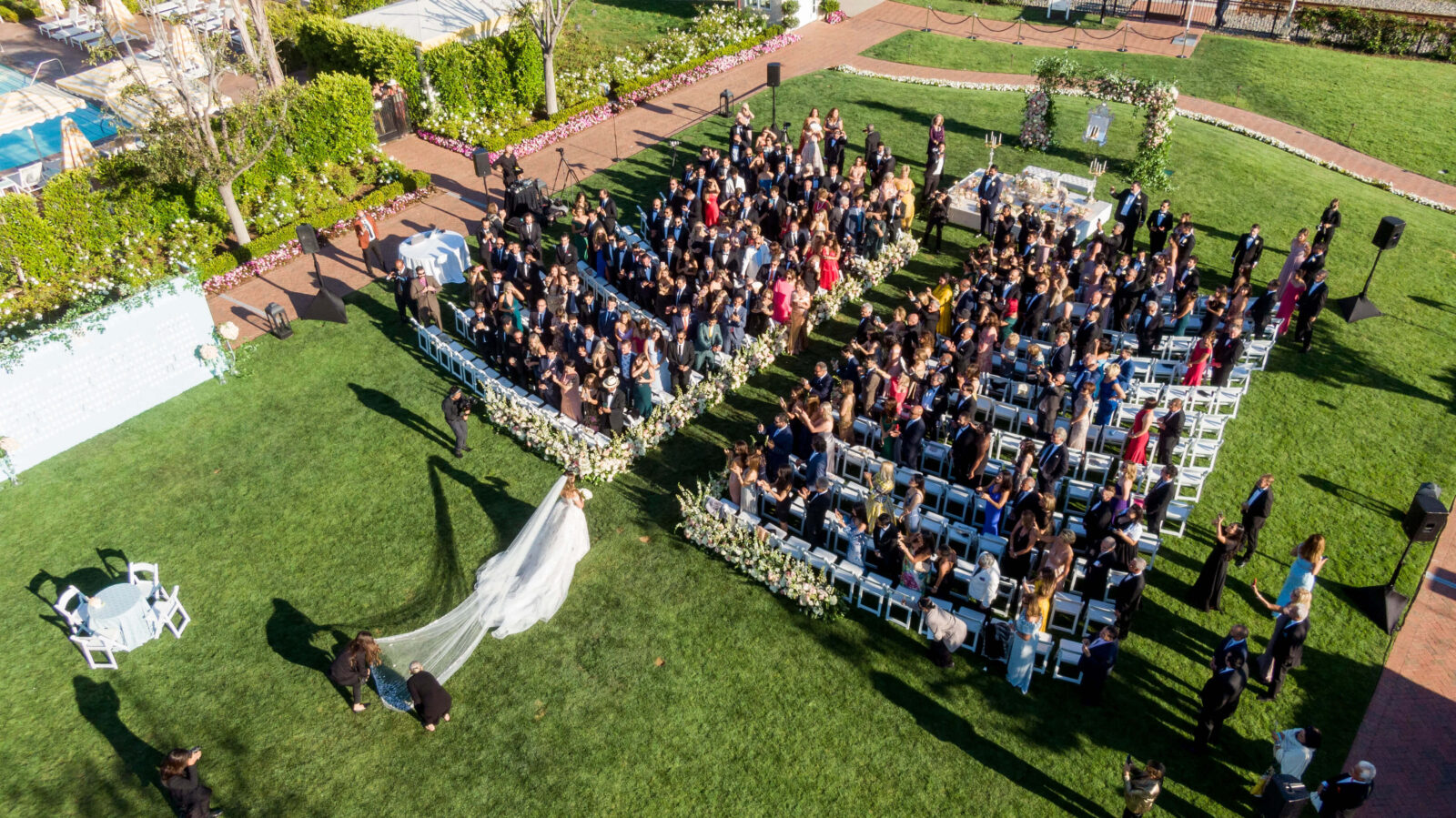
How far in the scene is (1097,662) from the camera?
440 inches

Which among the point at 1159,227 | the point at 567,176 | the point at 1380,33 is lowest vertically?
the point at 567,176

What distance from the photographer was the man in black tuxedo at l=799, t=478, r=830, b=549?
510 inches

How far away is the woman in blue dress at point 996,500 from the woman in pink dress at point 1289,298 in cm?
821

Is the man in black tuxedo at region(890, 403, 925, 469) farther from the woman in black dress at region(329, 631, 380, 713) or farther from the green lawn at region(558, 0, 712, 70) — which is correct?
the green lawn at region(558, 0, 712, 70)

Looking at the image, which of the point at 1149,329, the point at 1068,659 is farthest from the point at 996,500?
the point at 1149,329

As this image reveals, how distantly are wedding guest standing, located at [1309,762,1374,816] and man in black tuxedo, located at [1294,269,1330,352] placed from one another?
991cm

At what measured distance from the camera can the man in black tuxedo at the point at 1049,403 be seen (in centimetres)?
1418

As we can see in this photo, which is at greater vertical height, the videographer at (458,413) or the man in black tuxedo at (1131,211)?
the man in black tuxedo at (1131,211)

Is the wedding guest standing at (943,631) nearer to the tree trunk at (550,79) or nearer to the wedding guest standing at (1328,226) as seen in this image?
the wedding guest standing at (1328,226)

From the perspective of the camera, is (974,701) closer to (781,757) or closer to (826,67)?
(781,757)

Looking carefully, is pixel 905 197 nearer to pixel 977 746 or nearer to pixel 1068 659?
pixel 1068 659

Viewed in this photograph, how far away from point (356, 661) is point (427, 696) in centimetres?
104

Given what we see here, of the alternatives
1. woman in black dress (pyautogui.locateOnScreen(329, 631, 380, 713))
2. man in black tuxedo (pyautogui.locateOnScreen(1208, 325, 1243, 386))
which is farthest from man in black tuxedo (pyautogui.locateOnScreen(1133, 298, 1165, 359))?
Result: woman in black dress (pyautogui.locateOnScreen(329, 631, 380, 713))

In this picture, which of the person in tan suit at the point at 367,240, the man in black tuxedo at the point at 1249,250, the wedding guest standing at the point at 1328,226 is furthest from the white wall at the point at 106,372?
the wedding guest standing at the point at 1328,226
